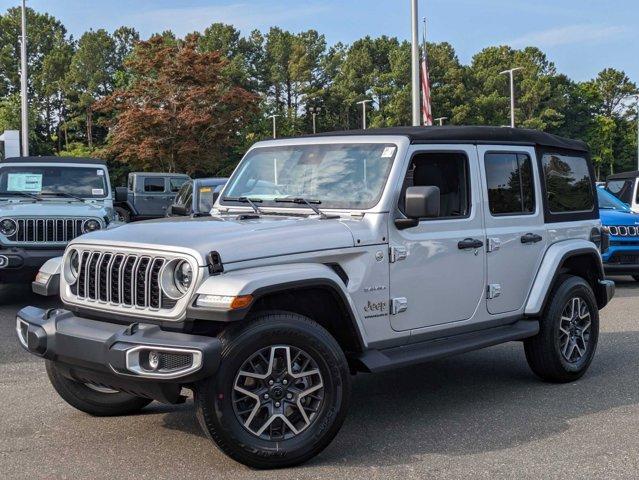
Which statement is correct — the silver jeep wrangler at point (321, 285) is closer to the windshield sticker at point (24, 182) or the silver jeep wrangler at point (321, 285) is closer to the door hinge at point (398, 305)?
the door hinge at point (398, 305)

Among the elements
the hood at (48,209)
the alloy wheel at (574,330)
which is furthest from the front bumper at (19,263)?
the alloy wheel at (574,330)

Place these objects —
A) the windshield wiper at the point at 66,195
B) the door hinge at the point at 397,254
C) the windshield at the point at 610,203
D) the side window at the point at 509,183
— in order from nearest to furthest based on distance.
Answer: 1. the door hinge at the point at 397,254
2. the side window at the point at 509,183
3. the windshield wiper at the point at 66,195
4. the windshield at the point at 610,203

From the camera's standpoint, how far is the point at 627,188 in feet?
48.3

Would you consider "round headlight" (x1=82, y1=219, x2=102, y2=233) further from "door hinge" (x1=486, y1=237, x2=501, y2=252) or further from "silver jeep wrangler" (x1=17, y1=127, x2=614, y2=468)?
"door hinge" (x1=486, y1=237, x2=501, y2=252)

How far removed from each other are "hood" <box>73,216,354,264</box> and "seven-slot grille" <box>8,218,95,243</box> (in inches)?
211

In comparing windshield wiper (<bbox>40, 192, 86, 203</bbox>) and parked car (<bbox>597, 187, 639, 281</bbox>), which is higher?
windshield wiper (<bbox>40, 192, 86, 203</bbox>)

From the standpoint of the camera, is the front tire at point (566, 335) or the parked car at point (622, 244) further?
the parked car at point (622, 244)

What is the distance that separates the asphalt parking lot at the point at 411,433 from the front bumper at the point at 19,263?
280 centimetres

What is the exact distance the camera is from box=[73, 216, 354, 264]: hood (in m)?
4.49

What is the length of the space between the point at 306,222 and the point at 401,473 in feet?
5.11

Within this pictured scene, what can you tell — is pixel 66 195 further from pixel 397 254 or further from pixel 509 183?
pixel 397 254

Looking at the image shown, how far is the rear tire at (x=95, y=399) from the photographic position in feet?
18.0

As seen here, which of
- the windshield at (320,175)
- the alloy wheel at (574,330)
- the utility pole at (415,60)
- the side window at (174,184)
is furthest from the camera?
the side window at (174,184)

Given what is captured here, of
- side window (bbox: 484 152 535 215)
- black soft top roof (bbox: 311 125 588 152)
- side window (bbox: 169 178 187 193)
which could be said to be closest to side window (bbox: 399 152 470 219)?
black soft top roof (bbox: 311 125 588 152)
